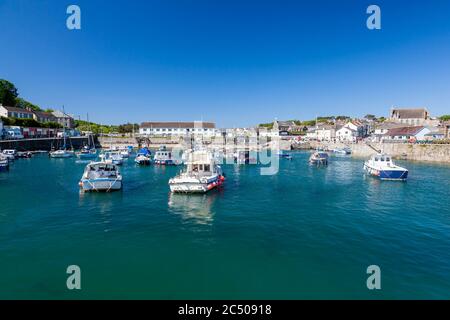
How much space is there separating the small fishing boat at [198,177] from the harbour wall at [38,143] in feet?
258

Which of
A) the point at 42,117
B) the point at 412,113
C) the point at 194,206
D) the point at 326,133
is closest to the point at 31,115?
the point at 42,117

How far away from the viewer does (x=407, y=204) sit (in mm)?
30406

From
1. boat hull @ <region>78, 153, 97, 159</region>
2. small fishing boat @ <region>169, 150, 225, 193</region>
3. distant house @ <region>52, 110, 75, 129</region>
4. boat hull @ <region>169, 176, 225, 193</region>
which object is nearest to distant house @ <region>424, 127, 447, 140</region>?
small fishing boat @ <region>169, 150, 225, 193</region>

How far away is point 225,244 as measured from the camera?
19141 mm

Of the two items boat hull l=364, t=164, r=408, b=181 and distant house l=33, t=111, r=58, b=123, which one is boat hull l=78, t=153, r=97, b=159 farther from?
boat hull l=364, t=164, r=408, b=181

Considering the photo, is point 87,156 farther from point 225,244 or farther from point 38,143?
point 225,244

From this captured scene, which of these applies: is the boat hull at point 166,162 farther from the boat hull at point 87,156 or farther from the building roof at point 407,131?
the building roof at point 407,131

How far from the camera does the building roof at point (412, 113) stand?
14012 cm

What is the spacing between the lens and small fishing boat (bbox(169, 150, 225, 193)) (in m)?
33.2

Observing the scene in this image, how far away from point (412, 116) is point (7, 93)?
198m

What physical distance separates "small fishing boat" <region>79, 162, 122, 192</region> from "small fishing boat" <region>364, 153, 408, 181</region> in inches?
1608
